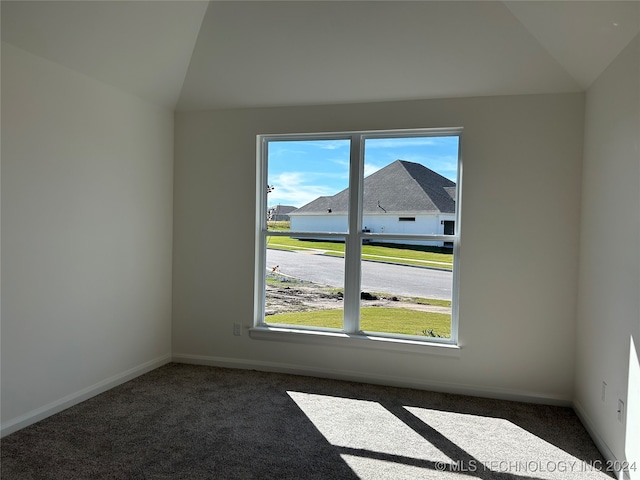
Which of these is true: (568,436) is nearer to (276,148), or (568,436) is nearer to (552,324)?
(552,324)

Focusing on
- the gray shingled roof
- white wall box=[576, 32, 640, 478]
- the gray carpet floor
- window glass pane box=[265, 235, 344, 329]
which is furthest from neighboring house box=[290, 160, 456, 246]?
the gray carpet floor

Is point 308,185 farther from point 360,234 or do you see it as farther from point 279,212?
point 360,234

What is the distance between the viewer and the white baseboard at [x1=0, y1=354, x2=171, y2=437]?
2666 millimetres

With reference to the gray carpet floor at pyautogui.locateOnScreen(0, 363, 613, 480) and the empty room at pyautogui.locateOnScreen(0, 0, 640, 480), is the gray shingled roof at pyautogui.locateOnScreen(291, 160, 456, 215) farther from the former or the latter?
the gray carpet floor at pyautogui.locateOnScreen(0, 363, 613, 480)

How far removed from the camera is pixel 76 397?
3.12 metres

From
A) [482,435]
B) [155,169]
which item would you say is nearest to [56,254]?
[155,169]

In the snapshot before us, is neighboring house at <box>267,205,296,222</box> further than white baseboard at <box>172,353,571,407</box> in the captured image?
Yes

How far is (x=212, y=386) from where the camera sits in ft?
11.6

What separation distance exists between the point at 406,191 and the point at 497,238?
839mm

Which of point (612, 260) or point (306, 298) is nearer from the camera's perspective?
point (612, 260)

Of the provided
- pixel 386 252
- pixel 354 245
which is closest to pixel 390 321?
pixel 386 252

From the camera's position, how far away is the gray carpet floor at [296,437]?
234cm

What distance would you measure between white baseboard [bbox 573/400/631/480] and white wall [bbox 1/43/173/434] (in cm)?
346

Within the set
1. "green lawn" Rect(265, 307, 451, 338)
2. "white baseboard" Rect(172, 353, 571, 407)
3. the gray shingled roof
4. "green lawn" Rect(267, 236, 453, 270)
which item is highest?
the gray shingled roof
